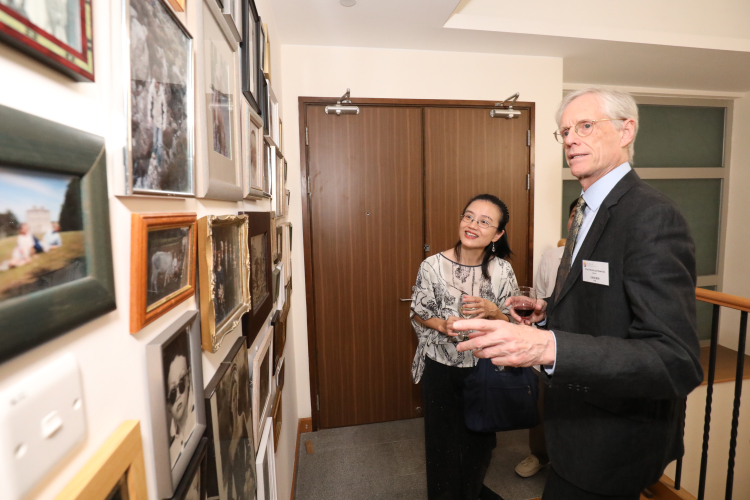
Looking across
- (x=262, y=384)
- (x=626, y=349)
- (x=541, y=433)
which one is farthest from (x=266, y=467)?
(x=541, y=433)

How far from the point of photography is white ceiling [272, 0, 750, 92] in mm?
2367

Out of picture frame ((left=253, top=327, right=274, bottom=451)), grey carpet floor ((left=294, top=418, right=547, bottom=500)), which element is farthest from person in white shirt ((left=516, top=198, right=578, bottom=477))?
picture frame ((left=253, top=327, right=274, bottom=451))

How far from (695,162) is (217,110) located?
5397 mm

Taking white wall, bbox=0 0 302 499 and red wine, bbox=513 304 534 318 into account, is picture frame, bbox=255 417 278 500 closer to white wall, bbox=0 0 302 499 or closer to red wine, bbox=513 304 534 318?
white wall, bbox=0 0 302 499

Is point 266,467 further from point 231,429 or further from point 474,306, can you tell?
point 474,306

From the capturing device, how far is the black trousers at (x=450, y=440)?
1.93 meters

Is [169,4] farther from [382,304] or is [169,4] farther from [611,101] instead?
[382,304]

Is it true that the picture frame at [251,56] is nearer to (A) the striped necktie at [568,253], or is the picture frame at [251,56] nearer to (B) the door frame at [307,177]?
(A) the striped necktie at [568,253]

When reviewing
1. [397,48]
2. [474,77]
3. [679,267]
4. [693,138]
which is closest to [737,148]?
[693,138]

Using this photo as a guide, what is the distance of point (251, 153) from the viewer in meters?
Result: 1.20

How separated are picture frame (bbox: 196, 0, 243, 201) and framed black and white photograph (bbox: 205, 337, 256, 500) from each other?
39 centimetres

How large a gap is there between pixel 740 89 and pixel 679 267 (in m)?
4.81

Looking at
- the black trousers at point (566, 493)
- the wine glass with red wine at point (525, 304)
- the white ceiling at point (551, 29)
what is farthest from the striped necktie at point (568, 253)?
the white ceiling at point (551, 29)

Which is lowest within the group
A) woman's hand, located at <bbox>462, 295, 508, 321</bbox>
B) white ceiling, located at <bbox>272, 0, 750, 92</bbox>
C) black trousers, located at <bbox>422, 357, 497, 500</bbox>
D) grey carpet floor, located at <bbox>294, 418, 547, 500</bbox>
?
grey carpet floor, located at <bbox>294, 418, 547, 500</bbox>
